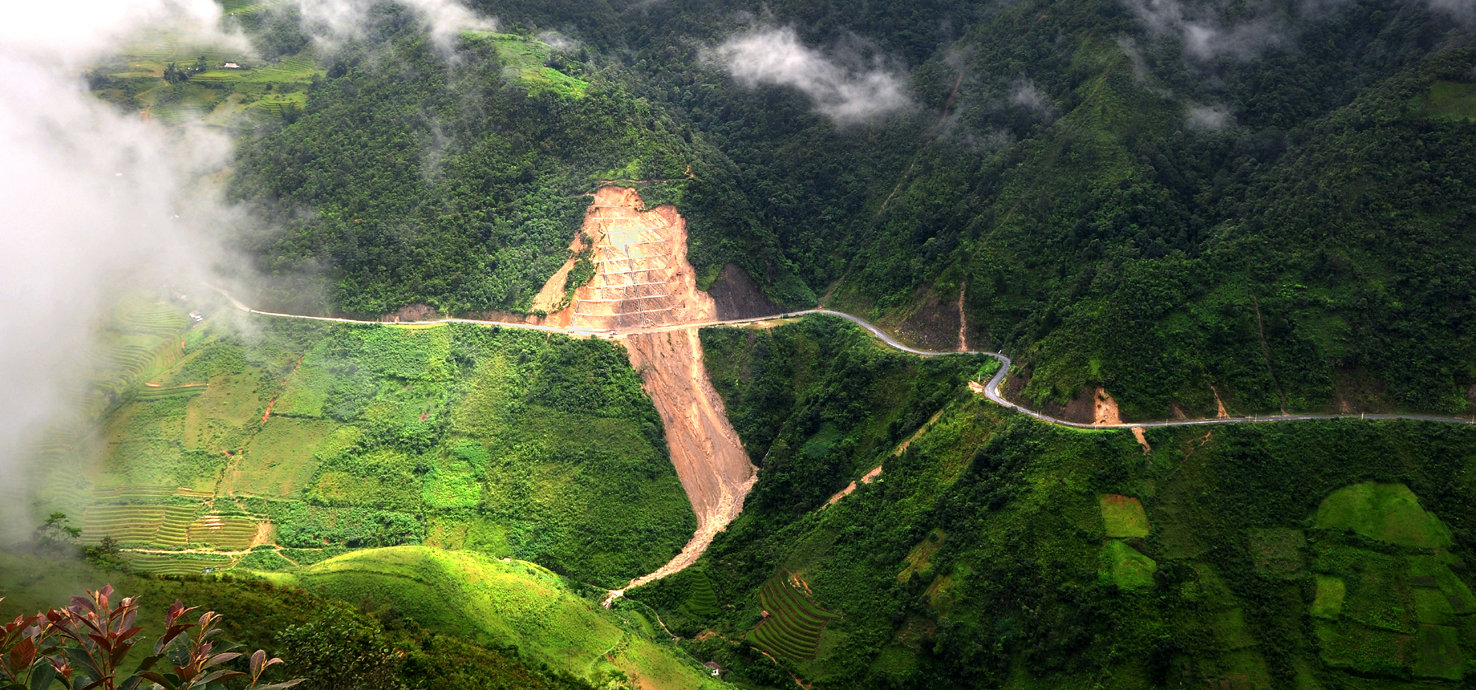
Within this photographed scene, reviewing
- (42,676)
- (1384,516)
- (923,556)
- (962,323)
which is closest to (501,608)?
(923,556)

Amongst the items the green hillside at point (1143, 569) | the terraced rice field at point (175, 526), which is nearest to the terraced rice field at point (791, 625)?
the green hillside at point (1143, 569)

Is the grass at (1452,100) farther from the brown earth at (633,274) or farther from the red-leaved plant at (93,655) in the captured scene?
the red-leaved plant at (93,655)

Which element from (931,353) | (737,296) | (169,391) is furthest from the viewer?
(737,296)

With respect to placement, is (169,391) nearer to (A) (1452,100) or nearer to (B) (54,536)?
(B) (54,536)

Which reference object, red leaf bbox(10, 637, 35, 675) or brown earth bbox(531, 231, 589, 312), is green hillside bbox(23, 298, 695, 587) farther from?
red leaf bbox(10, 637, 35, 675)

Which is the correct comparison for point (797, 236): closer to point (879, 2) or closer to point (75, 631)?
point (879, 2)
